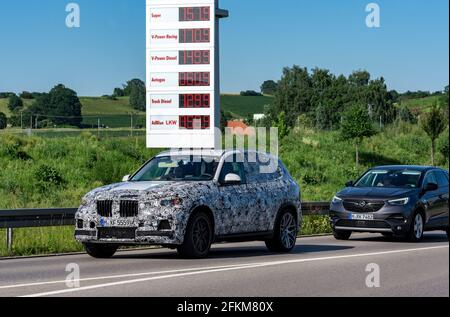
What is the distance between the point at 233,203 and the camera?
1673cm

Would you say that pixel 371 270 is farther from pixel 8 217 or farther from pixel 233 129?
pixel 233 129

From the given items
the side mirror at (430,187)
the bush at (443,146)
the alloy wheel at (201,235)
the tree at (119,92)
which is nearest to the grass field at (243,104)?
the tree at (119,92)

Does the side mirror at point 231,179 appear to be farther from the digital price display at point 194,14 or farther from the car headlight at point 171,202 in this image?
the digital price display at point 194,14

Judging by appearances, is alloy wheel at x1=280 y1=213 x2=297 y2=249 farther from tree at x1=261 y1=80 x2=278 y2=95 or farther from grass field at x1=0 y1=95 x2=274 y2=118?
tree at x1=261 y1=80 x2=278 y2=95

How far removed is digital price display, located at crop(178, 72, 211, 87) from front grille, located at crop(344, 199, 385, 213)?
8396mm

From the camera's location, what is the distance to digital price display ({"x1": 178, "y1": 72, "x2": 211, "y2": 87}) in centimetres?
2898

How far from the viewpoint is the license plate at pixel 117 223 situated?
15.5 m

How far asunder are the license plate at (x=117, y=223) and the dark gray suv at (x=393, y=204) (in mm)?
7353

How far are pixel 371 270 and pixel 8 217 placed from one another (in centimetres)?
737

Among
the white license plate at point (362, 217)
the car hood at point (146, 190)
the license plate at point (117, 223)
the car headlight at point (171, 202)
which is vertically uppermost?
the car hood at point (146, 190)

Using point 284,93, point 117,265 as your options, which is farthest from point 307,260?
point 284,93

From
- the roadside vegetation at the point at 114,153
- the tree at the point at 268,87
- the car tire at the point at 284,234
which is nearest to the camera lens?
the car tire at the point at 284,234

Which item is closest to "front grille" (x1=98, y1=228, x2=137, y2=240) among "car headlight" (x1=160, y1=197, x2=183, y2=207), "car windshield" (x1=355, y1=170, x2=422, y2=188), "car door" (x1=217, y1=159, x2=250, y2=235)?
"car headlight" (x1=160, y1=197, x2=183, y2=207)
